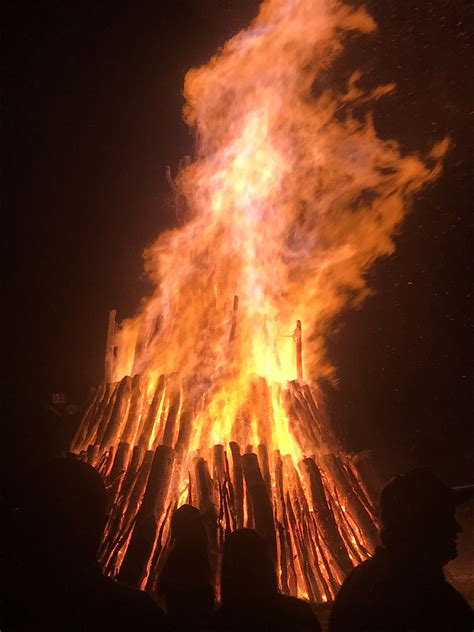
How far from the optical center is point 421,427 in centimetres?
1011

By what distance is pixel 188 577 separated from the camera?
2.87 metres

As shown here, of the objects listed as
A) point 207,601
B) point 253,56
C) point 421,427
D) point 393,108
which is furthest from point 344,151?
point 207,601

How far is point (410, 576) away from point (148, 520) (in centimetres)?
265

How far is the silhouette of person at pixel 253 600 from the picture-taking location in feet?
7.02

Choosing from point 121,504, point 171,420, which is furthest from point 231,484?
point 171,420

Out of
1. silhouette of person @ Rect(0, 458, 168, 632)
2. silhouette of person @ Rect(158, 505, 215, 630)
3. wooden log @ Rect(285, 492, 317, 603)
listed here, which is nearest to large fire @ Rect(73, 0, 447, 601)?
wooden log @ Rect(285, 492, 317, 603)

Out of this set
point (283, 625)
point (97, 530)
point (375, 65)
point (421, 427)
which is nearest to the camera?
point (283, 625)

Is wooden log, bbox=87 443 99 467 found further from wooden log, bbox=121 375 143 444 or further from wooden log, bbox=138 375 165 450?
wooden log, bbox=138 375 165 450

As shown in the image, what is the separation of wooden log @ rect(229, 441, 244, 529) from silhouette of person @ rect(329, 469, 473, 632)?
200 centimetres

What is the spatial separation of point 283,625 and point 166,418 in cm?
369

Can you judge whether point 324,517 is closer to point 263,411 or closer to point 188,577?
point 263,411

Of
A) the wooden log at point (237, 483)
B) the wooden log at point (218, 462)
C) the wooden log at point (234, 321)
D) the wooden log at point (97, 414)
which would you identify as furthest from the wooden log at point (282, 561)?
the wooden log at point (234, 321)

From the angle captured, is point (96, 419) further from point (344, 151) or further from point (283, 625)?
point (344, 151)

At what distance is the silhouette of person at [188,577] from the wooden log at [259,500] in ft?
3.93
